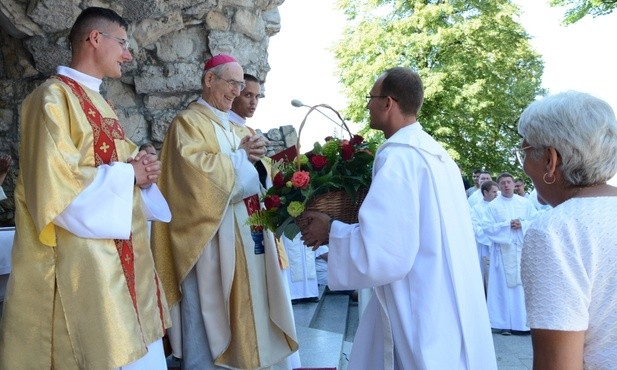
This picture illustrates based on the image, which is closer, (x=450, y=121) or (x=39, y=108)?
(x=39, y=108)

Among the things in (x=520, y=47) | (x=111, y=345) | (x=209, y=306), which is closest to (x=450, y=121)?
(x=520, y=47)

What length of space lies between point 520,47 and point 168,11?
64.1 feet

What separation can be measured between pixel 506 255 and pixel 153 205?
23.2 ft

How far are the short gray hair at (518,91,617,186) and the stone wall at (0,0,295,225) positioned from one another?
202 inches

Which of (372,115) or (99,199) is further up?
(372,115)

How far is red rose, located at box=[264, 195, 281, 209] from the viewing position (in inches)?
128

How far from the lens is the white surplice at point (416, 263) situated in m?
2.80

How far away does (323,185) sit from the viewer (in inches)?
123

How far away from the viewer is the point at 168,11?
6.75 meters

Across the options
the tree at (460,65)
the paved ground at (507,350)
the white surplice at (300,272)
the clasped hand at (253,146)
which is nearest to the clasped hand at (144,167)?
the clasped hand at (253,146)

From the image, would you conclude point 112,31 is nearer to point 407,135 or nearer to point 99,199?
point 99,199

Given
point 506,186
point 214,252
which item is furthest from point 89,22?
point 506,186

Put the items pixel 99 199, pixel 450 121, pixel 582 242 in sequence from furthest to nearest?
1. pixel 450 121
2. pixel 99 199
3. pixel 582 242

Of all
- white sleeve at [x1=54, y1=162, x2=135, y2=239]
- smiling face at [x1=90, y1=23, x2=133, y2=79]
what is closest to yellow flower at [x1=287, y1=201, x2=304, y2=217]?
white sleeve at [x1=54, y1=162, x2=135, y2=239]
